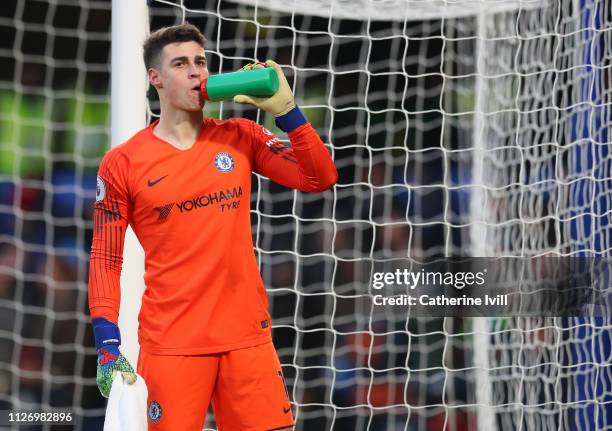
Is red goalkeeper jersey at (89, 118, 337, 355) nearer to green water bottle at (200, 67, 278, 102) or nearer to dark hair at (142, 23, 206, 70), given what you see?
green water bottle at (200, 67, 278, 102)

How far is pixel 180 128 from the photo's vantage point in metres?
2.46

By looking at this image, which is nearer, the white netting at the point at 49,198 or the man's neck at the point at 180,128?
the man's neck at the point at 180,128

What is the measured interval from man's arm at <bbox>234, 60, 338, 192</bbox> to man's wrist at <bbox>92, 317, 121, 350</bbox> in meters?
0.54

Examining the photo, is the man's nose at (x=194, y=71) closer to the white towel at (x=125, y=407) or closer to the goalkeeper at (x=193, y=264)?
the goalkeeper at (x=193, y=264)

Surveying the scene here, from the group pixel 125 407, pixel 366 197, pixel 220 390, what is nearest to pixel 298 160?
pixel 220 390

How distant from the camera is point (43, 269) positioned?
4.15 metres

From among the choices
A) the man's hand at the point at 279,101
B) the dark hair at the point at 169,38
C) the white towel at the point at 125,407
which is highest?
the dark hair at the point at 169,38

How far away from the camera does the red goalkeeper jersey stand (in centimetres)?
236

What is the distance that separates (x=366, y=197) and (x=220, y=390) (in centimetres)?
239

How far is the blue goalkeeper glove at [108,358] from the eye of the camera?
2275 millimetres

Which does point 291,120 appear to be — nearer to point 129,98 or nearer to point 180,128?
point 180,128

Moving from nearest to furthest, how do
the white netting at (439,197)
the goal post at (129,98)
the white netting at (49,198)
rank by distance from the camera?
the goal post at (129,98), the white netting at (439,197), the white netting at (49,198)

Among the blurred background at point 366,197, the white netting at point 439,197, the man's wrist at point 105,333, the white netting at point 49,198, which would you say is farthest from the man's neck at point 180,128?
the white netting at point 49,198

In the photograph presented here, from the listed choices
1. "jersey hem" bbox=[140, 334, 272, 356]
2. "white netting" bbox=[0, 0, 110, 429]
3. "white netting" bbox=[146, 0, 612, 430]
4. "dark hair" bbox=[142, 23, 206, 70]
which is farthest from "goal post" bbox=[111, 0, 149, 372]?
"white netting" bbox=[0, 0, 110, 429]
